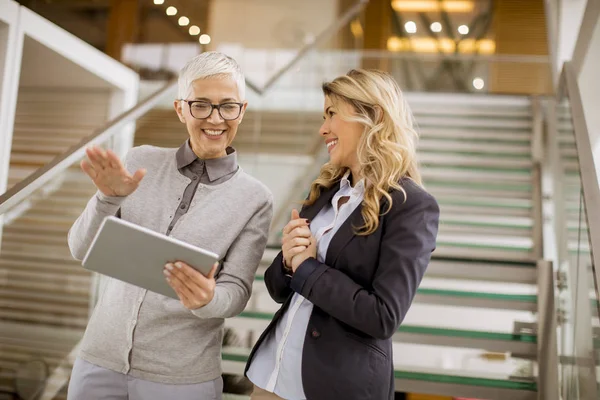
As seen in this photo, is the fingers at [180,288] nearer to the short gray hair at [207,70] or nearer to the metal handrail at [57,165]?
the short gray hair at [207,70]

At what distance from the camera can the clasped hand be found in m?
1.84

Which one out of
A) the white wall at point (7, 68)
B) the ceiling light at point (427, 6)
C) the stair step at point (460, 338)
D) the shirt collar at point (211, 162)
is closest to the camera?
the shirt collar at point (211, 162)

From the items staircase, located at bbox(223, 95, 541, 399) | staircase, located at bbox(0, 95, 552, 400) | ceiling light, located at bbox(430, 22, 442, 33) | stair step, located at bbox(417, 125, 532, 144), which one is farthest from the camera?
ceiling light, located at bbox(430, 22, 442, 33)

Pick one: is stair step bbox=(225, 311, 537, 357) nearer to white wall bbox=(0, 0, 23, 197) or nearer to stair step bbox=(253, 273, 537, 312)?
stair step bbox=(253, 273, 537, 312)

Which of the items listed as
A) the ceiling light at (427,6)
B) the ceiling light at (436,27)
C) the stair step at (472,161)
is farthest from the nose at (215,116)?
the ceiling light at (436,27)

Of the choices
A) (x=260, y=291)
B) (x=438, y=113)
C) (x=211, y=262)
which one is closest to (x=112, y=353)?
(x=211, y=262)

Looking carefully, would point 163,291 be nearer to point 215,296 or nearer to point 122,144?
point 215,296

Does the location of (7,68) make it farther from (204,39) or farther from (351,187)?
(204,39)

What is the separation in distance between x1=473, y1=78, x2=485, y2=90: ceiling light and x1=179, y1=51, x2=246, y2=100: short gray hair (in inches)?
416

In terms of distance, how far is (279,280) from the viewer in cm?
195

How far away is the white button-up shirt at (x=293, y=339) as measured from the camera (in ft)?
5.96

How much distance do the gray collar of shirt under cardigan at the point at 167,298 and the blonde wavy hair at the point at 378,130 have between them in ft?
1.19

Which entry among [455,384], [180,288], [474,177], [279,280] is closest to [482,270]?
[455,384]

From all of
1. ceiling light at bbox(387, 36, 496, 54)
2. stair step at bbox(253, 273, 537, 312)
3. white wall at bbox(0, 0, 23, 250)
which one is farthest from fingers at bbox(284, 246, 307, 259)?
ceiling light at bbox(387, 36, 496, 54)
